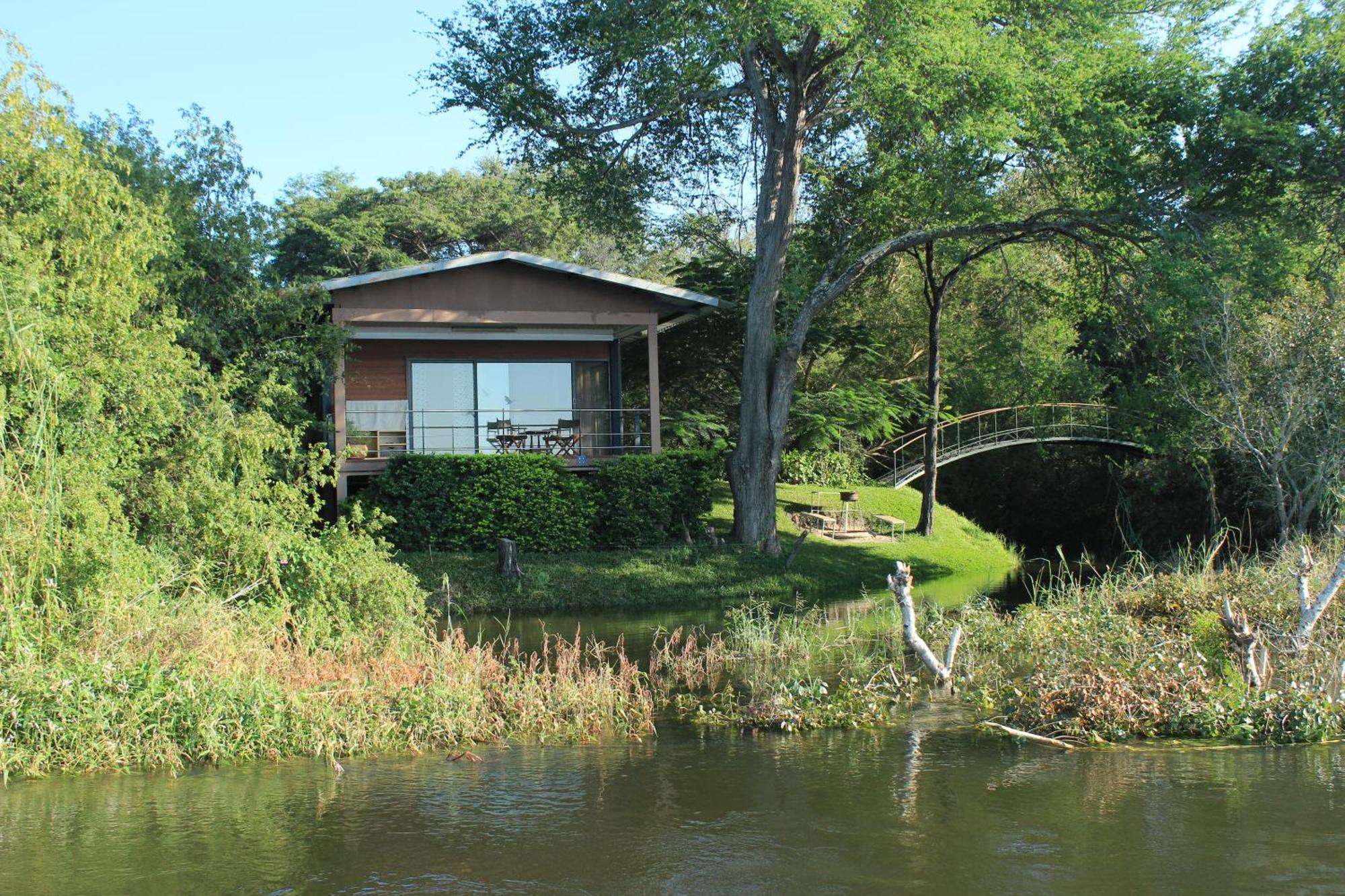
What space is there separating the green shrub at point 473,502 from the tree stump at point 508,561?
3.81 ft

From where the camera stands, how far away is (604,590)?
800 inches

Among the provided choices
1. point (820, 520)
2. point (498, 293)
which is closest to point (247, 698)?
point (498, 293)

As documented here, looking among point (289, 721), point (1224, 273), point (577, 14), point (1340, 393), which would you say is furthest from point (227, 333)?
point (1340, 393)

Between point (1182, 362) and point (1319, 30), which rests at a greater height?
point (1319, 30)

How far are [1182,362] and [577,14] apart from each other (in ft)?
41.8

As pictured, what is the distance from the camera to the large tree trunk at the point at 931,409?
2658 centimetres

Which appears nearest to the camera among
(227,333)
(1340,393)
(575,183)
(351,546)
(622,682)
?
(622,682)

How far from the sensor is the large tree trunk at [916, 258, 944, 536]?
26.6 meters

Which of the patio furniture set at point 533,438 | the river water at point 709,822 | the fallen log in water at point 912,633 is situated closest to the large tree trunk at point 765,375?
the patio furniture set at point 533,438

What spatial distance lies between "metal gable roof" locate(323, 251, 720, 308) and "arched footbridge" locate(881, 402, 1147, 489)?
7.72 meters

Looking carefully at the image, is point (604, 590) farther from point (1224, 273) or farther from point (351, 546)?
point (1224, 273)

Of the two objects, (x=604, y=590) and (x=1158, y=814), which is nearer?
(x=1158, y=814)

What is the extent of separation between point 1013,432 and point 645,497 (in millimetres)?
11527

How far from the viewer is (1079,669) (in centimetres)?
1055
